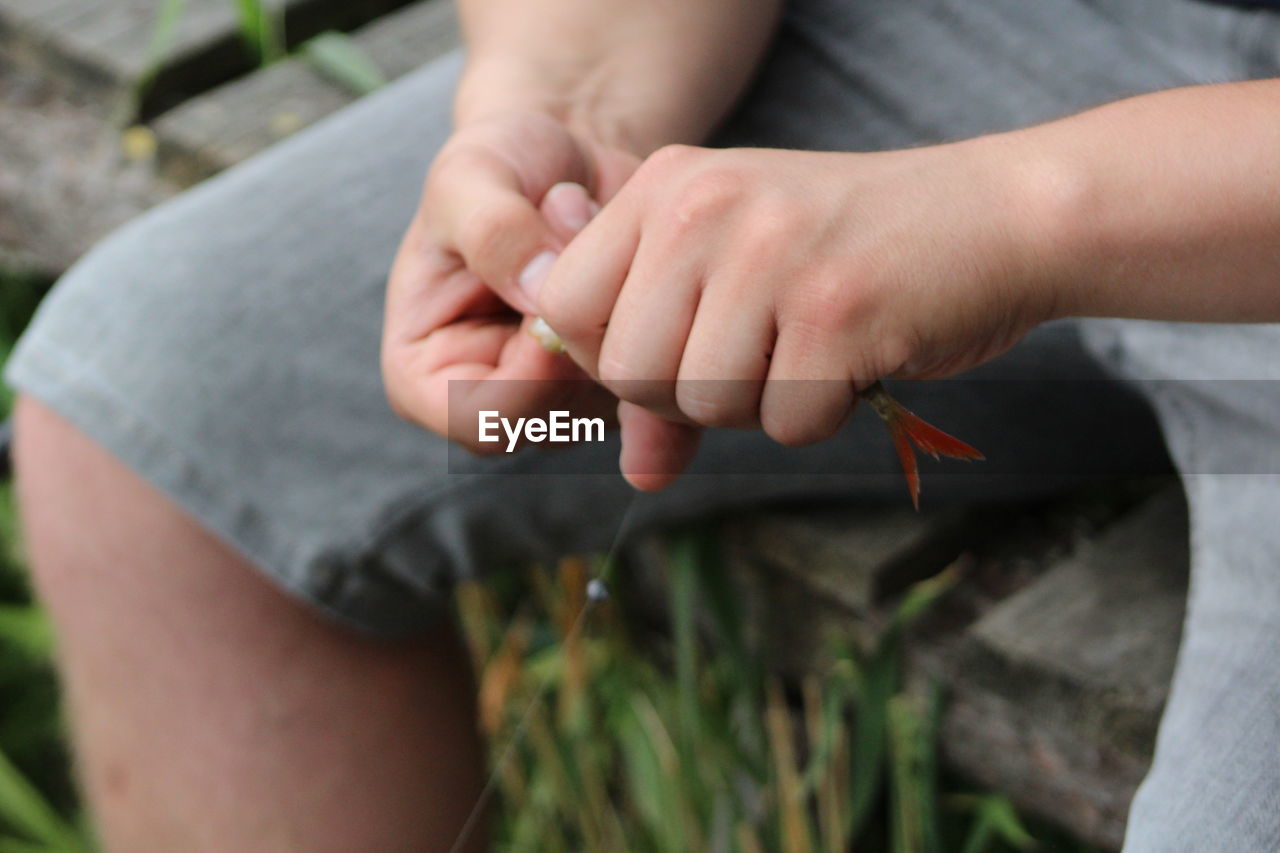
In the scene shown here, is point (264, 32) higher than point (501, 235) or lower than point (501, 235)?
lower

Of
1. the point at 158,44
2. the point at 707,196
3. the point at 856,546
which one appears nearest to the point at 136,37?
the point at 158,44

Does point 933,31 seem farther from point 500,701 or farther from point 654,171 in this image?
point 500,701

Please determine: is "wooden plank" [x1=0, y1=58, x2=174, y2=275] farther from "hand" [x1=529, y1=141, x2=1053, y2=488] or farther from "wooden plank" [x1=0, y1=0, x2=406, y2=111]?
"hand" [x1=529, y1=141, x2=1053, y2=488]

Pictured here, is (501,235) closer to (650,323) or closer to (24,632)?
(650,323)

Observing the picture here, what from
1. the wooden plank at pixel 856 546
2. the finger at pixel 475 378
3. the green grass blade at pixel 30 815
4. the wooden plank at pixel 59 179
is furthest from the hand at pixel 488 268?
the wooden plank at pixel 59 179

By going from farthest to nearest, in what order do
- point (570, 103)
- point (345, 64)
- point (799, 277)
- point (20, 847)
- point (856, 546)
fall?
point (345, 64), point (20, 847), point (856, 546), point (570, 103), point (799, 277)

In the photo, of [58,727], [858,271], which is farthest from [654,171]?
[58,727]

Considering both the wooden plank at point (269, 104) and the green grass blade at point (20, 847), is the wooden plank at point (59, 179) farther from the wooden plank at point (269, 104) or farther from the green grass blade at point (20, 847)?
the green grass blade at point (20, 847)
